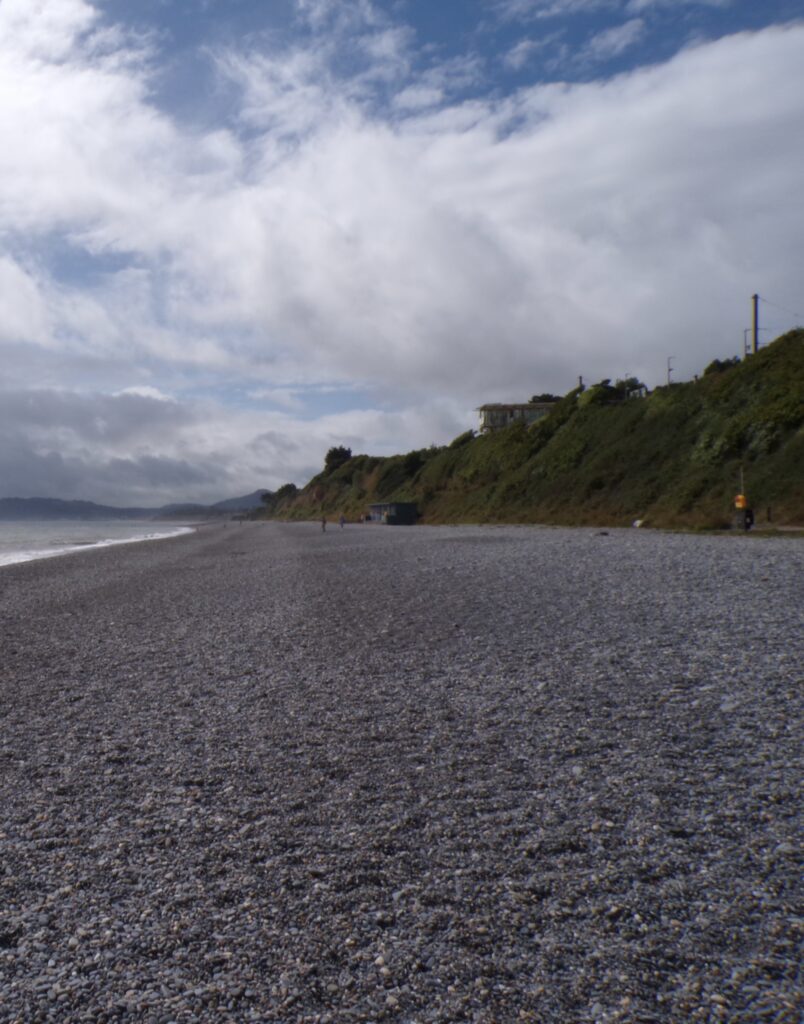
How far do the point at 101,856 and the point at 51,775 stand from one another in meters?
1.39

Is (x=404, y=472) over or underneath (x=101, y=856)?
over

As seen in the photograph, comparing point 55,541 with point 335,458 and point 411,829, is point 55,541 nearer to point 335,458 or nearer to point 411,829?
point 411,829

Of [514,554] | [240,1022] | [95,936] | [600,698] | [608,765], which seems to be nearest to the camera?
[240,1022]

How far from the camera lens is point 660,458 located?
42.5 meters

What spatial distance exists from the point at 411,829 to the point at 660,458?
41.3 metres

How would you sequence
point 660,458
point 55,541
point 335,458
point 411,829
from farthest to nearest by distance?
point 335,458 → point 55,541 → point 660,458 → point 411,829

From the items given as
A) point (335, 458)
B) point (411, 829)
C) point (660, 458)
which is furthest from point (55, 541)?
point (335, 458)

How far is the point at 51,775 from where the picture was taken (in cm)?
475

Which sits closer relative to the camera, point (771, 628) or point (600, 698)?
point (600, 698)

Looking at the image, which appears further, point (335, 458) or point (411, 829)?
point (335, 458)

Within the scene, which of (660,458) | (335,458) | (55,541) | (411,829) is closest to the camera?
(411,829)

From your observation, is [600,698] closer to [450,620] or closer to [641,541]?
[450,620]

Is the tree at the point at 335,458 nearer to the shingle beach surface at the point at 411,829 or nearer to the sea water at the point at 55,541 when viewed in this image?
the sea water at the point at 55,541

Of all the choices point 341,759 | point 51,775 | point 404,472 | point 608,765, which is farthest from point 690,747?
point 404,472
